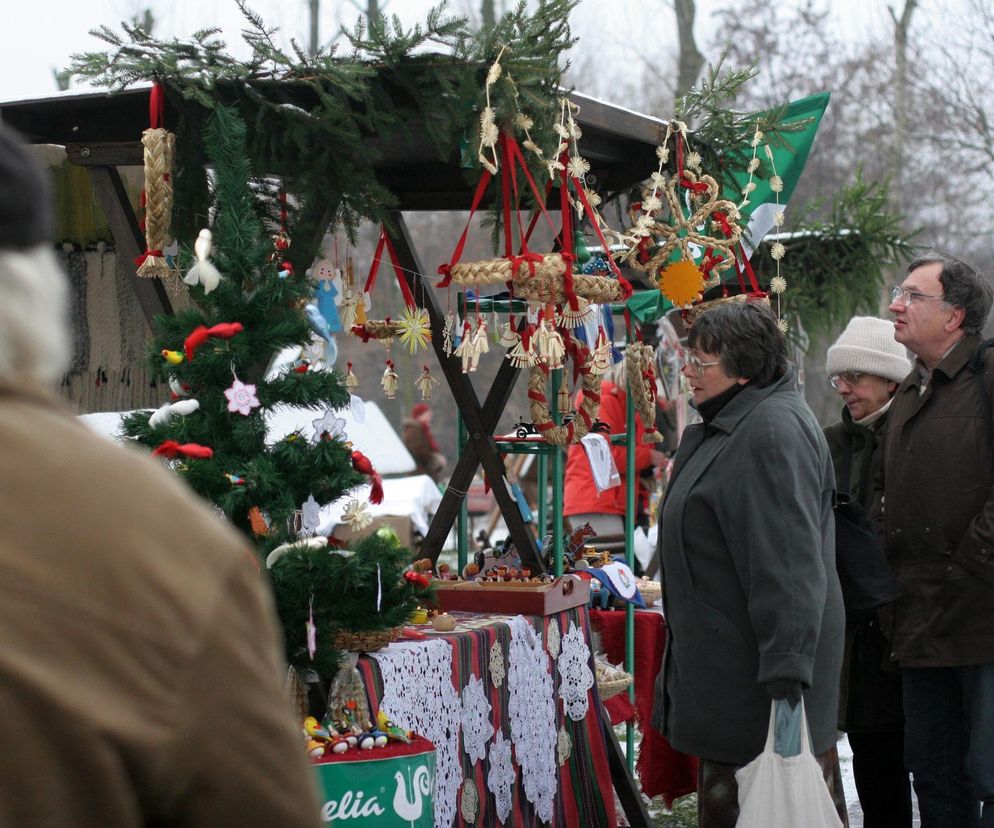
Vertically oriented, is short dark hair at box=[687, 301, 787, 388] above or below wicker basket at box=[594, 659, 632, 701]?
above

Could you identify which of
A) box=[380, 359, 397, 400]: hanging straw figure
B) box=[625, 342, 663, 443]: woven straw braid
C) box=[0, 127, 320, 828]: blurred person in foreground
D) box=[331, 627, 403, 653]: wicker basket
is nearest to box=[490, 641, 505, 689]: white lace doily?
box=[331, 627, 403, 653]: wicker basket

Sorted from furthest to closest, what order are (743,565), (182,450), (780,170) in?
(780,170)
(743,565)
(182,450)

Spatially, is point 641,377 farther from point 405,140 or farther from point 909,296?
point 405,140

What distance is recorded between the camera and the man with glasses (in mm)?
3660

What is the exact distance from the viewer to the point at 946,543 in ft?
12.3

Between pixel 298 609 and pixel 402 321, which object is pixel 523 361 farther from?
pixel 298 609

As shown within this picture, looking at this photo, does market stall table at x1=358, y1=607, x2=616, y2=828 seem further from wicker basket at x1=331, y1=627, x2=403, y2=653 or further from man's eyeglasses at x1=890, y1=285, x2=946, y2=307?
man's eyeglasses at x1=890, y1=285, x2=946, y2=307

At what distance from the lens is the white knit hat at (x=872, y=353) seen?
4.33 metres

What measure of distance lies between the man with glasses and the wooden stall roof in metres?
1.09

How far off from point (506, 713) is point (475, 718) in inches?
9.1

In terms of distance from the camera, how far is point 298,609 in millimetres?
3025

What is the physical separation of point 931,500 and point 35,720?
10.8 ft

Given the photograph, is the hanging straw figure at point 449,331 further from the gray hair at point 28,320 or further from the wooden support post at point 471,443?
the gray hair at point 28,320

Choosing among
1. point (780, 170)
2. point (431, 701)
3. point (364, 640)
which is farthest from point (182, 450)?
point (780, 170)
